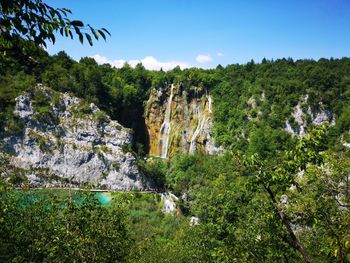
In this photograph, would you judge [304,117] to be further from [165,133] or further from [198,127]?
[165,133]

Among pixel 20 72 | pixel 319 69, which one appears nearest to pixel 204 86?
pixel 319 69

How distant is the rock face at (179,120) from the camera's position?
86250mm

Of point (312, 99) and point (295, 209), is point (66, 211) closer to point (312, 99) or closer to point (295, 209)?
point (295, 209)

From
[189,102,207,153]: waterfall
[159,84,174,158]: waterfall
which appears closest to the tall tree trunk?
[189,102,207,153]: waterfall

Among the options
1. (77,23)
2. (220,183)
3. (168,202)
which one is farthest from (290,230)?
(168,202)

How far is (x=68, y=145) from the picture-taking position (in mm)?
68750

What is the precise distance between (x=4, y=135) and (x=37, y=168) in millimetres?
7997

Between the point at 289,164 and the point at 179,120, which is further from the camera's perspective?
the point at 179,120

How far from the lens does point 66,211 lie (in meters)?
12.6

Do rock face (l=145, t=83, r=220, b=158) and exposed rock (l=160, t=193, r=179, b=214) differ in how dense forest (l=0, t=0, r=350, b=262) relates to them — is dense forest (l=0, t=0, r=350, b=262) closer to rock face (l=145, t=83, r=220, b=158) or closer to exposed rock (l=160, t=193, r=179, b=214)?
exposed rock (l=160, t=193, r=179, b=214)

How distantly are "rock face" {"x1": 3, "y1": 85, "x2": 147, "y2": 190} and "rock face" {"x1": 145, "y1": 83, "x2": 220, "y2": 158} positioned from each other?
48.4 feet

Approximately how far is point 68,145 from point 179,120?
2854 centimetres

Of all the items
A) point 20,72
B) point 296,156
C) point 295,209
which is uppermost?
point 20,72

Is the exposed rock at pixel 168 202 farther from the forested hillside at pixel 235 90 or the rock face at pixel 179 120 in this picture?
the rock face at pixel 179 120
